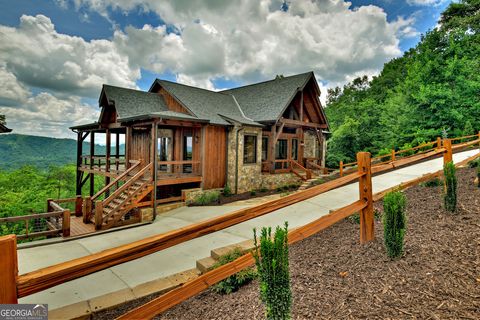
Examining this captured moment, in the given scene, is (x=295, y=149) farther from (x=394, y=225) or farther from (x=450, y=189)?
(x=394, y=225)

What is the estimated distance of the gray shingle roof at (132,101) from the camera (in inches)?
484

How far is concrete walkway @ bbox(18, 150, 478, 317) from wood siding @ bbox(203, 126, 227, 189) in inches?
76.0

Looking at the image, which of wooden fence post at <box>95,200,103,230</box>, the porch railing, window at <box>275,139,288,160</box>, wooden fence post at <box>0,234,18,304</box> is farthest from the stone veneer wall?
wooden fence post at <box>0,234,18,304</box>

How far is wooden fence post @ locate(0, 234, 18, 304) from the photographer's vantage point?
1298 mm

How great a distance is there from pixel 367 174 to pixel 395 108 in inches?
808

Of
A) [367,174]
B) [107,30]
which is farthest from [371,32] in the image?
[107,30]

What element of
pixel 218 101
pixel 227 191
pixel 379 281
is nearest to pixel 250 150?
pixel 227 191

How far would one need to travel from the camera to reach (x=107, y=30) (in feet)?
49.4

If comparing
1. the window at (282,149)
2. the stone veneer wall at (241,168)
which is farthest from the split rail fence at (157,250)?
the window at (282,149)

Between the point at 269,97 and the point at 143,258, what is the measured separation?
13094 millimetres

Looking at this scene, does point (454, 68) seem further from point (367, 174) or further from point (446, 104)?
point (367, 174)

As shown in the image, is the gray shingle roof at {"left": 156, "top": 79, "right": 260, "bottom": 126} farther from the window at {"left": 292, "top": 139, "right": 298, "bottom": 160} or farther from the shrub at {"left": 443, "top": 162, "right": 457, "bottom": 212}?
the shrub at {"left": 443, "top": 162, "right": 457, "bottom": 212}

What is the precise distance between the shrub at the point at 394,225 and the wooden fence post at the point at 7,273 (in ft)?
11.5

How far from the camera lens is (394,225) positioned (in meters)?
2.90
